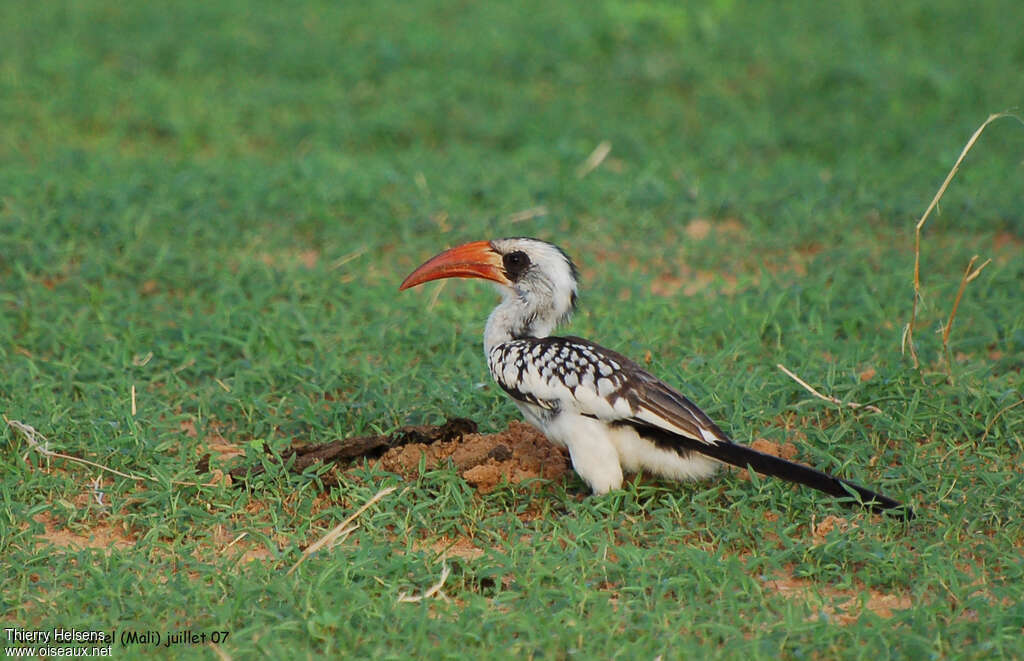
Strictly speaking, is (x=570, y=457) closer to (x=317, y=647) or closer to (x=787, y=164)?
(x=317, y=647)

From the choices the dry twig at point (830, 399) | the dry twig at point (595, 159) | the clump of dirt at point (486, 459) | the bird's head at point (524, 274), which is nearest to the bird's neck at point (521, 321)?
the bird's head at point (524, 274)

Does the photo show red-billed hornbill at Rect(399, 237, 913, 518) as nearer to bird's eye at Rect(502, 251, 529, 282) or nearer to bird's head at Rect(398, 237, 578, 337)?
bird's head at Rect(398, 237, 578, 337)

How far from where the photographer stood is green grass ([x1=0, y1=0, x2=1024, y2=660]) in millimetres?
3260

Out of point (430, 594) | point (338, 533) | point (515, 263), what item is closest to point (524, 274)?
point (515, 263)

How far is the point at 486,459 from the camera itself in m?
3.90

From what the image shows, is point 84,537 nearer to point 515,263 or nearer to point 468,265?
point 468,265

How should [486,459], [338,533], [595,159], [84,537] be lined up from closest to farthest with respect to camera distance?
[338,533] → [84,537] → [486,459] → [595,159]

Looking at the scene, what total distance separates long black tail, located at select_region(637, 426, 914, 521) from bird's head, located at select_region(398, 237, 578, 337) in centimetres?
60

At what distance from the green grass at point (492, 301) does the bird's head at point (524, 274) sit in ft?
1.47

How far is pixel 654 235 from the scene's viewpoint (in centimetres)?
608

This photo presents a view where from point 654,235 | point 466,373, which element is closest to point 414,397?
point 466,373

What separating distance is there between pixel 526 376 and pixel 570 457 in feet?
1.02

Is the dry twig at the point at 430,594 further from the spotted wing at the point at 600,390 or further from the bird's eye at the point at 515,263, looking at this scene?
the bird's eye at the point at 515,263

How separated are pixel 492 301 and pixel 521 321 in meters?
1.42
